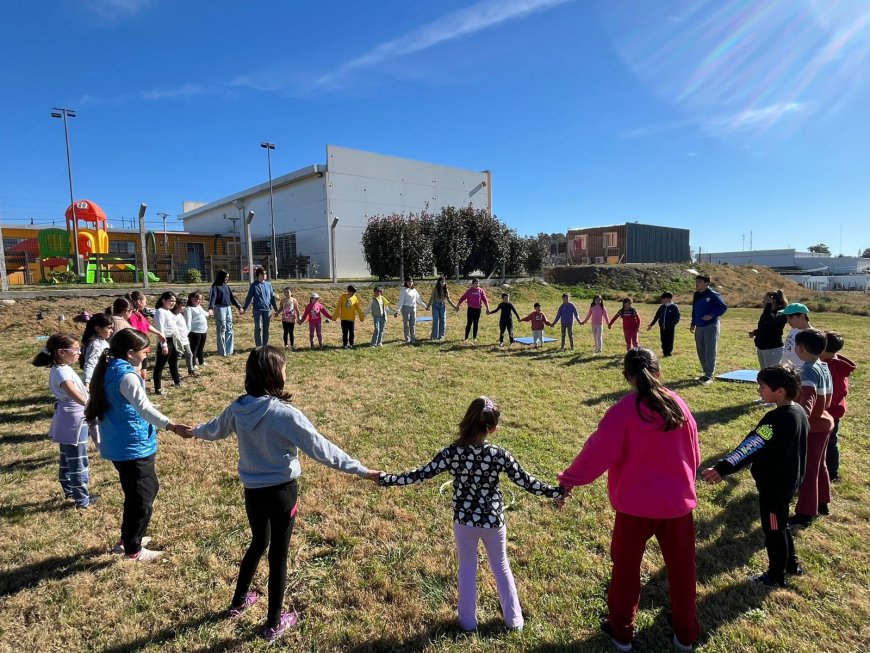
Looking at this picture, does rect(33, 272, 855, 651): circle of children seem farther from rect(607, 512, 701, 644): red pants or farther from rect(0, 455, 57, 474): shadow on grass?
rect(0, 455, 57, 474): shadow on grass

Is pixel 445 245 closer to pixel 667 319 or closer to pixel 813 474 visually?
pixel 667 319

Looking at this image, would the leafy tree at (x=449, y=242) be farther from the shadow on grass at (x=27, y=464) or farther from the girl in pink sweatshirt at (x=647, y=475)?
the girl in pink sweatshirt at (x=647, y=475)

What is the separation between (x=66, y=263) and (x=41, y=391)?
2508cm

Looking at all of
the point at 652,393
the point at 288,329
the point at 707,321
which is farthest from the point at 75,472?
the point at 707,321

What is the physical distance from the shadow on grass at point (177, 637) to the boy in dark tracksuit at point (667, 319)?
403 inches

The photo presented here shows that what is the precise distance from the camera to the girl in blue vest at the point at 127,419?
3318mm

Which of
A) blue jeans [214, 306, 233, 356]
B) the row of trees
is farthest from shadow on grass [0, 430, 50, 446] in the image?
the row of trees

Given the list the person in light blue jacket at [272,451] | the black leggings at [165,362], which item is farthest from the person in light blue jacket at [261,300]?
the person in light blue jacket at [272,451]

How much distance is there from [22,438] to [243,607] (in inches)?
197

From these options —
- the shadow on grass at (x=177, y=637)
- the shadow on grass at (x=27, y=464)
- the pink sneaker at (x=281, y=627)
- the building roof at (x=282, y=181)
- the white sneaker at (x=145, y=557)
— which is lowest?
the shadow on grass at (x=177, y=637)

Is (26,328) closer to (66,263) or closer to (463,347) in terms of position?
(463,347)

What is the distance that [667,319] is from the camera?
11188mm

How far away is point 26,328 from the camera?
554 inches

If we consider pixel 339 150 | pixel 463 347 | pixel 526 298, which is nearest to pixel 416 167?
pixel 339 150
